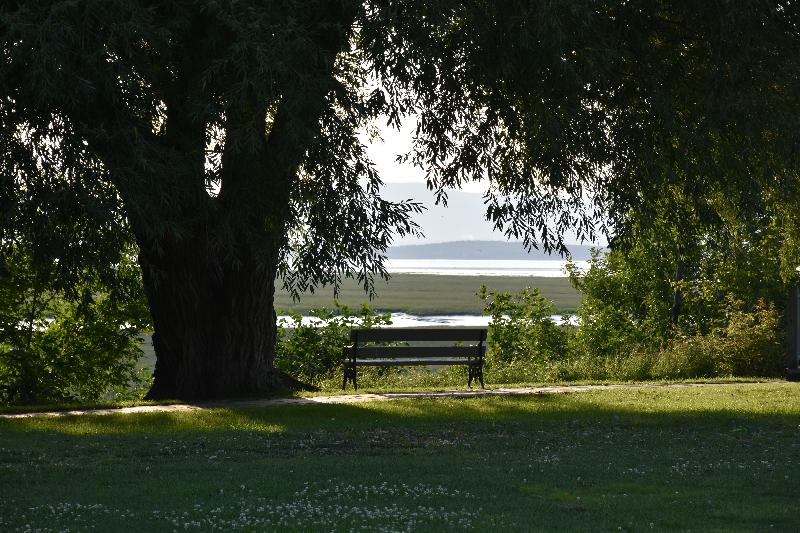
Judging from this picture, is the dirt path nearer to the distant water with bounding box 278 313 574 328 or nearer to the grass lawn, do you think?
the grass lawn

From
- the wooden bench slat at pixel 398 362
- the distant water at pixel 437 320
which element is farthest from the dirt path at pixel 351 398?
the distant water at pixel 437 320

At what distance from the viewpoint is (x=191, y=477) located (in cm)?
904

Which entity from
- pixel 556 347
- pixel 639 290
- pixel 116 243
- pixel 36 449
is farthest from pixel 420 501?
pixel 639 290

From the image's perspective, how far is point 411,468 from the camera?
9570mm

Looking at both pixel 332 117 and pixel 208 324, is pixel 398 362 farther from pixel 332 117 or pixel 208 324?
pixel 332 117

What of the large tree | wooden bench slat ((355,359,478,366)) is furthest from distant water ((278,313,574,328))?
the large tree

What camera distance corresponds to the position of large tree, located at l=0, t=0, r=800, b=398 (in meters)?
11.5

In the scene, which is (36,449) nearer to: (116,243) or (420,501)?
(116,243)

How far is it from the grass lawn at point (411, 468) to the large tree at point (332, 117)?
203 cm

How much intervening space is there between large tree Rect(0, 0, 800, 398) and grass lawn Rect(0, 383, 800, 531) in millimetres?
2033

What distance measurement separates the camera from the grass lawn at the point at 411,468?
738cm

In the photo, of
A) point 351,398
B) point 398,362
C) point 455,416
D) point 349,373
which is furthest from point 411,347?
point 455,416

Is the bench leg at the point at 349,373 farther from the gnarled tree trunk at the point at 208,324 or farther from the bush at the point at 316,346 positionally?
the bush at the point at 316,346

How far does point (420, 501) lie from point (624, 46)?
8.05m
